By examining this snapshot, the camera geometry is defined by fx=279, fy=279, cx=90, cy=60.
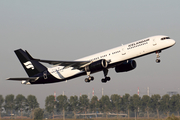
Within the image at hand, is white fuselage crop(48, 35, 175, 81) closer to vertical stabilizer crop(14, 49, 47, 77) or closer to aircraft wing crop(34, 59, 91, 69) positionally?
aircraft wing crop(34, 59, 91, 69)

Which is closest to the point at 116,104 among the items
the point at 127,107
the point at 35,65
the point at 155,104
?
the point at 127,107

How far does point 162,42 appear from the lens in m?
47.5

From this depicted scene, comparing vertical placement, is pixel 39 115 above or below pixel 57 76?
below

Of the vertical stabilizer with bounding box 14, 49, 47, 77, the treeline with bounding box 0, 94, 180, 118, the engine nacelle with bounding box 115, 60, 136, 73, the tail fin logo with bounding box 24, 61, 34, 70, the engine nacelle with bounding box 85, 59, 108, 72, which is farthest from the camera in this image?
the treeline with bounding box 0, 94, 180, 118

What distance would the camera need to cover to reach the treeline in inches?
6490

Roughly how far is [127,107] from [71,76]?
119004 millimetres

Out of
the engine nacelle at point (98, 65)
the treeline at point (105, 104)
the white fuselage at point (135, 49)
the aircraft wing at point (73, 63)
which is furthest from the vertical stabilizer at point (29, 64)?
the treeline at point (105, 104)

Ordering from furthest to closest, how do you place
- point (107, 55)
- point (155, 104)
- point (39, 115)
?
1. point (155, 104)
2. point (39, 115)
3. point (107, 55)

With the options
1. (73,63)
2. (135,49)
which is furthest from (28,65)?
(135,49)

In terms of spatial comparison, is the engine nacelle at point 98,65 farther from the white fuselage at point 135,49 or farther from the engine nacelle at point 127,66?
the engine nacelle at point 127,66

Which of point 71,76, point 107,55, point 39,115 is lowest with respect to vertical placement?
point 39,115

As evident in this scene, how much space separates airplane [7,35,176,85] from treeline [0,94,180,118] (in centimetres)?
10932

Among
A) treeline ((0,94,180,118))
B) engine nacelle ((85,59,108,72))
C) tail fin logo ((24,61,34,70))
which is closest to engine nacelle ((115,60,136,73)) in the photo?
engine nacelle ((85,59,108,72))

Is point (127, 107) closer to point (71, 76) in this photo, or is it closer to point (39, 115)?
point (39, 115)
